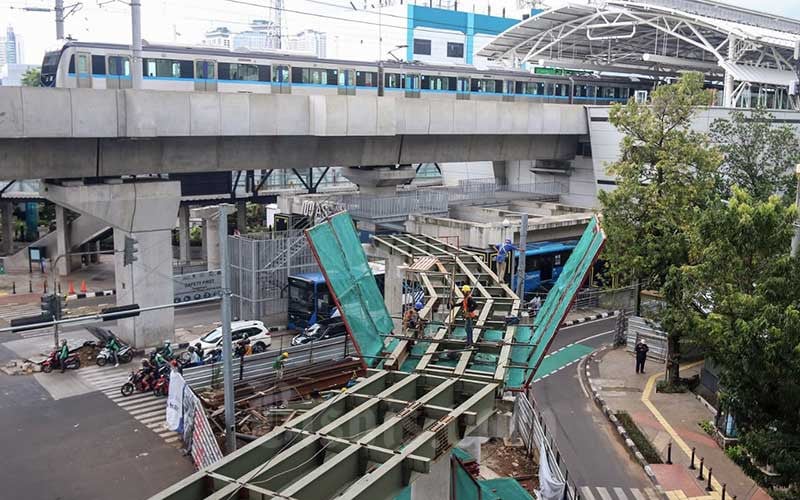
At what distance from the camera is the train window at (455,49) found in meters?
85.2

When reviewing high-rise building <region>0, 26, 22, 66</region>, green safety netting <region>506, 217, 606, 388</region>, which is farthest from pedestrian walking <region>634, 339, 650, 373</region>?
high-rise building <region>0, 26, 22, 66</region>

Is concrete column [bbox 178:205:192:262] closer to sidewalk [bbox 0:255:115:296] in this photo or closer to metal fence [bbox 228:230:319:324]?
sidewalk [bbox 0:255:115:296]

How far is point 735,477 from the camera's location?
16.5 m

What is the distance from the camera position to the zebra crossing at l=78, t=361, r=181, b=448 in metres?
18.6

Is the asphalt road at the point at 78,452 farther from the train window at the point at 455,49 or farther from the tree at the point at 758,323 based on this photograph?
Result: the train window at the point at 455,49

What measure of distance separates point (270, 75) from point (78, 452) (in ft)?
72.6

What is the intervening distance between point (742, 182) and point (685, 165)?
652cm

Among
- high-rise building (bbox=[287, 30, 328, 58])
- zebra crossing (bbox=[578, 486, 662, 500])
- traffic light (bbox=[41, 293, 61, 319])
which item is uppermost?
high-rise building (bbox=[287, 30, 328, 58])

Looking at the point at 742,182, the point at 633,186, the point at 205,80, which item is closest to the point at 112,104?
the point at 205,80

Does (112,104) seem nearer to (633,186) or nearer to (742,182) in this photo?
(633,186)

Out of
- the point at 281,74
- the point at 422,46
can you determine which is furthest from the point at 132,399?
the point at 422,46

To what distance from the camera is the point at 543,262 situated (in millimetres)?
32281

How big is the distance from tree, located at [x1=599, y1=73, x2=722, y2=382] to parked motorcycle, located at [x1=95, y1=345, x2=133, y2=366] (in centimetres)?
1558

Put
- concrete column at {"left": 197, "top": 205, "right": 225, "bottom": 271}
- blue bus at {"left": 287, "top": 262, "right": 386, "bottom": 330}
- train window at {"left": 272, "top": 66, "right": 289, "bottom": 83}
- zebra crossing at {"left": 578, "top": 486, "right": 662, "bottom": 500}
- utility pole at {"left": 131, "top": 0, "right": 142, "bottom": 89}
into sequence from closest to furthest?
1. zebra crossing at {"left": 578, "top": 486, "right": 662, "bottom": 500}
2. utility pole at {"left": 131, "top": 0, "right": 142, "bottom": 89}
3. blue bus at {"left": 287, "top": 262, "right": 386, "bottom": 330}
4. train window at {"left": 272, "top": 66, "right": 289, "bottom": 83}
5. concrete column at {"left": 197, "top": 205, "right": 225, "bottom": 271}
